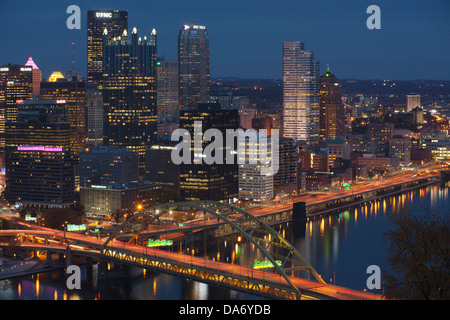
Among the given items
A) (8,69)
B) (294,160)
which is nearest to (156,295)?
(294,160)

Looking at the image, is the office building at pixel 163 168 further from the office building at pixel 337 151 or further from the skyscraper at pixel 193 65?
the skyscraper at pixel 193 65

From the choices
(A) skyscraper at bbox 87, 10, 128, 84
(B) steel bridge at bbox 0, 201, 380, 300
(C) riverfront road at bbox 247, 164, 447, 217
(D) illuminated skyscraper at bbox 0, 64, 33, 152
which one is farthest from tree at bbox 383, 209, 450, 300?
(A) skyscraper at bbox 87, 10, 128, 84

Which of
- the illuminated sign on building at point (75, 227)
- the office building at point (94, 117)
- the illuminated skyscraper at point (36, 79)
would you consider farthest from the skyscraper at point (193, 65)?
the illuminated sign on building at point (75, 227)

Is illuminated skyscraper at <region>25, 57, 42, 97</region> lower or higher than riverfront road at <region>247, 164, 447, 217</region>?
higher

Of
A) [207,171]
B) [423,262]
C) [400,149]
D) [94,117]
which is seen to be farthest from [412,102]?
[423,262]

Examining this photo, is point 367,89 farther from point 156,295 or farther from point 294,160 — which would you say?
point 156,295

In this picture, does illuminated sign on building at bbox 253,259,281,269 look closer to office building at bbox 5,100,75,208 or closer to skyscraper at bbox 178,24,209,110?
office building at bbox 5,100,75,208
